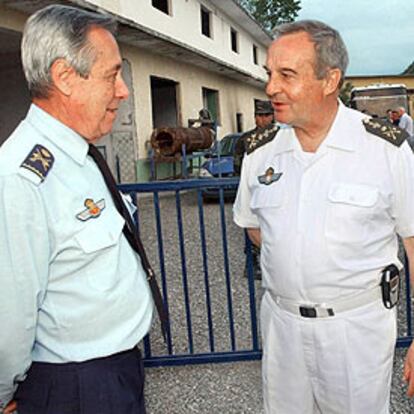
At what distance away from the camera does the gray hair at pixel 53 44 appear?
138cm

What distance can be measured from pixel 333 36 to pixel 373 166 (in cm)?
50

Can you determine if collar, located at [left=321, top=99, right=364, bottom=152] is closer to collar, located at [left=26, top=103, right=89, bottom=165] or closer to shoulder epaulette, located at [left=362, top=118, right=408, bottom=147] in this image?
shoulder epaulette, located at [left=362, top=118, right=408, bottom=147]

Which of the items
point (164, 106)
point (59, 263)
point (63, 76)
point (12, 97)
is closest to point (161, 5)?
point (164, 106)

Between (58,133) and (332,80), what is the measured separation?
1.00 m

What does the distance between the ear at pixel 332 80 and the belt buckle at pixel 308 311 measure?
0.79 m

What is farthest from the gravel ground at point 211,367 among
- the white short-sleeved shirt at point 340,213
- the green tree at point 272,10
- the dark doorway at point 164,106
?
the green tree at point 272,10

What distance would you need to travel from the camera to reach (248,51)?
26109 mm

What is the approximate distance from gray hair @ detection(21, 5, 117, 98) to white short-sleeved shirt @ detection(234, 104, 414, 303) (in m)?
0.86

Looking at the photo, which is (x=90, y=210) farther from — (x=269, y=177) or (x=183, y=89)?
(x=183, y=89)

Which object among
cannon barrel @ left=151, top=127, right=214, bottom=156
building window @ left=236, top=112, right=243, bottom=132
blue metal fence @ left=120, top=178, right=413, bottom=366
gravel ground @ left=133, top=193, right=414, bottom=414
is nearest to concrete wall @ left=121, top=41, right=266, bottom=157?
building window @ left=236, top=112, right=243, bottom=132

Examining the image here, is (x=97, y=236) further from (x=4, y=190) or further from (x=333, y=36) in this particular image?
(x=333, y=36)

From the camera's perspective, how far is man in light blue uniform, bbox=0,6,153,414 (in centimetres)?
130

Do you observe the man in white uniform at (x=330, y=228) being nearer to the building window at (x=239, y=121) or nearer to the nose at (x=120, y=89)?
the nose at (x=120, y=89)

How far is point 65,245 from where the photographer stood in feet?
4.42
